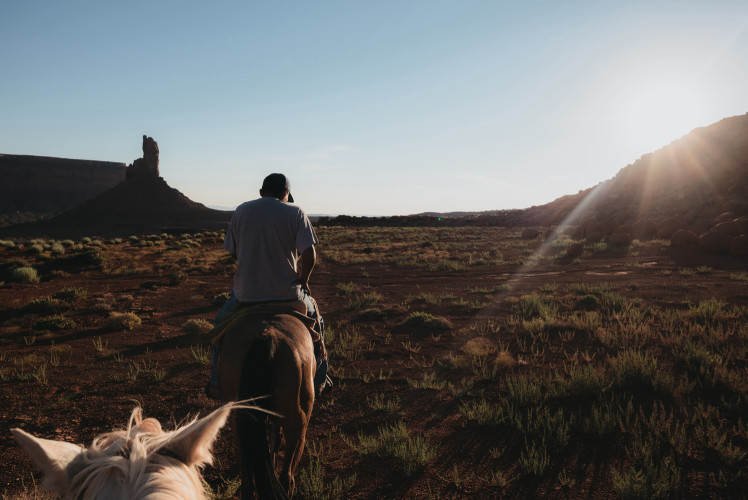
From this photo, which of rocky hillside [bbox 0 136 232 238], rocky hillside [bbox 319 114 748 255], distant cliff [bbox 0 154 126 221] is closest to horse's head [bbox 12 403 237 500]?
rocky hillside [bbox 319 114 748 255]

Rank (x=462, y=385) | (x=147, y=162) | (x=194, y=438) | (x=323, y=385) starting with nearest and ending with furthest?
1. (x=194, y=438)
2. (x=323, y=385)
3. (x=462, y=385)
4. (x=147, y=162)

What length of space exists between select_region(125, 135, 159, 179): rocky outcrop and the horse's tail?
97275 millimetres

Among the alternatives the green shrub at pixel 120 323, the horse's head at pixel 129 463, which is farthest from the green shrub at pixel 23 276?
the horse's head at pixel 129 463

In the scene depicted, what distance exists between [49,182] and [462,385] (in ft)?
467

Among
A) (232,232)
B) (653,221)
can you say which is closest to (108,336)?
A: (232,232)

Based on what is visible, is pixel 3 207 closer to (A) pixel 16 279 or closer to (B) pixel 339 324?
(A) pixel 16 279

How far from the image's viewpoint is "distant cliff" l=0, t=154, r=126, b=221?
101m

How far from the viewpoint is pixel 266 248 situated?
3.60m

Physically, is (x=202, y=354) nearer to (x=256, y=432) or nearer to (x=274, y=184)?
(x=274, y=184)

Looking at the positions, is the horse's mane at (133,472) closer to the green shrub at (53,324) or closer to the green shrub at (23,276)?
the green shrub at (53,324)

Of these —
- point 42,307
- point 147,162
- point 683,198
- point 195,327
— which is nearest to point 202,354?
point 195,327

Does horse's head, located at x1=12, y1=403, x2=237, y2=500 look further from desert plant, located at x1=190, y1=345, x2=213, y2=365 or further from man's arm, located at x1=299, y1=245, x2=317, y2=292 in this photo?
desert plant, located at x1=190, y1=345, x2=213, y2=365

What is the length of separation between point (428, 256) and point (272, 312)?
23.9 m

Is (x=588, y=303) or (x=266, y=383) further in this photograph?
(x=588, y=303)
